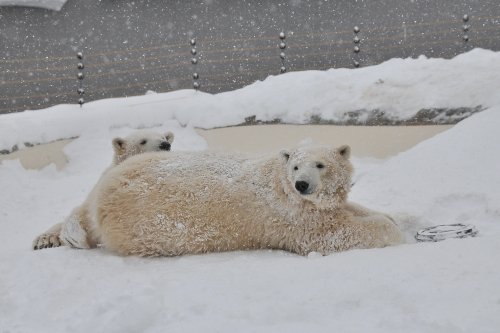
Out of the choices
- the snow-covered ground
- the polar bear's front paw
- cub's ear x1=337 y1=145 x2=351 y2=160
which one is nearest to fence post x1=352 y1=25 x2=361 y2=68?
the snow-covered ground

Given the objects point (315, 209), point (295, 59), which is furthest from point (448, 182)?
point (295, 59)

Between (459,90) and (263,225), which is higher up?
(459,90)

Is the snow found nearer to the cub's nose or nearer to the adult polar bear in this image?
the cub's nose

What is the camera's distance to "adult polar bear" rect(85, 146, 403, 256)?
345 cm

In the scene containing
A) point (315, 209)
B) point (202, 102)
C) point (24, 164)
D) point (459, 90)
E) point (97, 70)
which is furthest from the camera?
point (97, 70)

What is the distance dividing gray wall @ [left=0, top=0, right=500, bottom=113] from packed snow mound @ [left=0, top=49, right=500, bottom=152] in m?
1.57

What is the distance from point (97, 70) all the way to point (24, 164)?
3.10 m

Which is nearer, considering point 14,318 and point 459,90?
point 14,318

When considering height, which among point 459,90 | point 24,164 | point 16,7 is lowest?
point 24,164

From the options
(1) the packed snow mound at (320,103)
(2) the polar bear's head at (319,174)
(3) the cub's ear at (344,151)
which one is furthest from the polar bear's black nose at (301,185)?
(1) the packed snow mound at (320,103)

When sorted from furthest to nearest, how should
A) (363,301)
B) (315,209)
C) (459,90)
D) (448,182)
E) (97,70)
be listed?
(97,70)
(459,90)
(448,182)
(315,209)
(363,301)

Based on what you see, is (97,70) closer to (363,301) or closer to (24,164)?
(24,164)

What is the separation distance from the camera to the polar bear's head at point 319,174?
3377 mm

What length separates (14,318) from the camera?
2.44 metres
